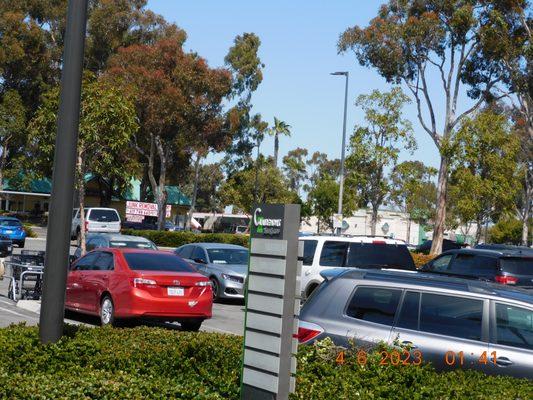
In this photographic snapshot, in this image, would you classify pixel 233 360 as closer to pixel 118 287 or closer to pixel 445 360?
pixel 445 360

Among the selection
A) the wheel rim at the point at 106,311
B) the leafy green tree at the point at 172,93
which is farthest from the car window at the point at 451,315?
the leafy green tree at the point at 172,93

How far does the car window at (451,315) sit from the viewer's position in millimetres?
8211

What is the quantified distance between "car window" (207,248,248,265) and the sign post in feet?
53.6

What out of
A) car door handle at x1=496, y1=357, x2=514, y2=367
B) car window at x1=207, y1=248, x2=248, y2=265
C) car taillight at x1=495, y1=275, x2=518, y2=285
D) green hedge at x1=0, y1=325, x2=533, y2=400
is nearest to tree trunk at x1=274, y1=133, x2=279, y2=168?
car window at x1=207, y1=248, x2=248, y2=265

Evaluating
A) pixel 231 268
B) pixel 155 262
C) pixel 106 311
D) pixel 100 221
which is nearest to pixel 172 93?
pixel 100 221

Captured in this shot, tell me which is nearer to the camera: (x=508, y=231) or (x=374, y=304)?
(x=374, y=304)

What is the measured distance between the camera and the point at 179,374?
751cm

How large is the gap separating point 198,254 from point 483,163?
24.8 metres

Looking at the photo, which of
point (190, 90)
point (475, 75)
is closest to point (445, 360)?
point (475, 75)

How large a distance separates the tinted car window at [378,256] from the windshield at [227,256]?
4335mm

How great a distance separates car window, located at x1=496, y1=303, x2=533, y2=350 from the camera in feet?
26.5

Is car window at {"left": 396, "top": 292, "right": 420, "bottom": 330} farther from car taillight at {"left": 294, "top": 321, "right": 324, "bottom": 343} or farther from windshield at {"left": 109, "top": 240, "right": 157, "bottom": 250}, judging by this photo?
windshield at {"left": 109, "top": 240, "right": 157, "bottom": 250}

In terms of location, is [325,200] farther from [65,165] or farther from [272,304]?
[272,304]

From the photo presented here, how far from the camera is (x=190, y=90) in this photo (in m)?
54.4
